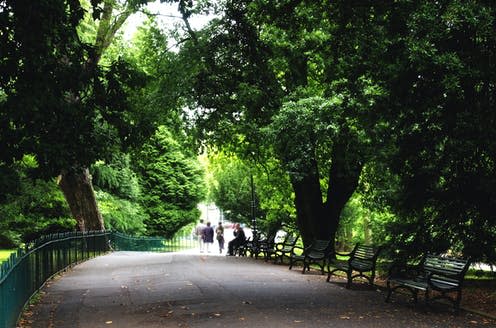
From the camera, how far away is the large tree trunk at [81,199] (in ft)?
86.8

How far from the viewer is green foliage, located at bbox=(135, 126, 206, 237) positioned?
46.2 metres

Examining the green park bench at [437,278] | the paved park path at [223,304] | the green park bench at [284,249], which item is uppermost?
the green park bench at [284,249]

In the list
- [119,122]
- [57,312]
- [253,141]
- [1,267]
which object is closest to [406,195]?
[119,122]

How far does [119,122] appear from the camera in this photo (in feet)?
39.4

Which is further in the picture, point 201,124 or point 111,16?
point 111,16

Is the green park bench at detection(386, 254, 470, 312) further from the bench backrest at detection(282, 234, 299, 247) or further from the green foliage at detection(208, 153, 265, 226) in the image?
the green foliage at detection(208, 153, 265, 226)

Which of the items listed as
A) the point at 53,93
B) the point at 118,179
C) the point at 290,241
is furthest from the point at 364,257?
the point at 118,179

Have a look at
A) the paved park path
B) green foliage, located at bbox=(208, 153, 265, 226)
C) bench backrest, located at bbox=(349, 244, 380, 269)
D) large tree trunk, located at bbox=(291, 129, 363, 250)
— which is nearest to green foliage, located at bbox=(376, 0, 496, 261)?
bench backrest, located at bbox=(349, 244, 380, 269)

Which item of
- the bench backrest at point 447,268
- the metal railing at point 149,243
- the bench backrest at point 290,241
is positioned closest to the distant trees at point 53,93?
the bench backrest at point 447,268

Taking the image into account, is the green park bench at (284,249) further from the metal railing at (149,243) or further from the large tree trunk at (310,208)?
the metal railing at (149,243)

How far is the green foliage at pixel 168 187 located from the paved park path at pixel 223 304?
31045mm

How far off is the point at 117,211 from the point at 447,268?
26260 mm

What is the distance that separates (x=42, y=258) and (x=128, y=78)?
14.2 feet

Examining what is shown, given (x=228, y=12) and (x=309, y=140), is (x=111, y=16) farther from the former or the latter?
(x=309, y=140)
